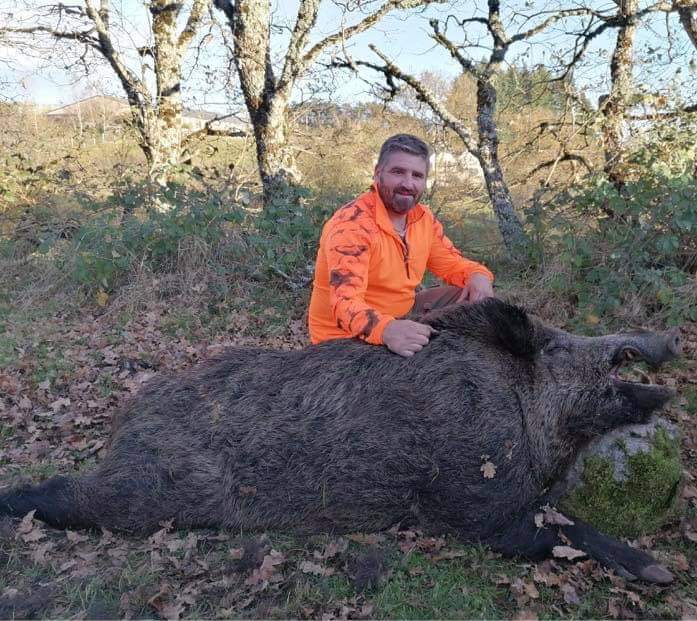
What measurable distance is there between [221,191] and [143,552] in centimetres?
643

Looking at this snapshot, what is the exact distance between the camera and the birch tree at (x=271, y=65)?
9180 mm

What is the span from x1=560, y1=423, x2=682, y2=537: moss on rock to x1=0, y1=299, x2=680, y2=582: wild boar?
194 mm

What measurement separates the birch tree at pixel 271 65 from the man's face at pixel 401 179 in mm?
5243

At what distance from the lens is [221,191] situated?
892 cm

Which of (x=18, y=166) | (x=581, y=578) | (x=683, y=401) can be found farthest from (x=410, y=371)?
(x=18, y=166)

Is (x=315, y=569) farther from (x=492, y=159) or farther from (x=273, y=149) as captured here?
(x=273, y=149)

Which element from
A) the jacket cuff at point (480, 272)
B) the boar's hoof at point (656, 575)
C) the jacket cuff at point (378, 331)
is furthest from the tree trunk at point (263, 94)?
the boar's hoof at point (656, 575)

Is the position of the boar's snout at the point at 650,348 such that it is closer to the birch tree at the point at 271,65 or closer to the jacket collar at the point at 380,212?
the jacket collar at the point at 380,212

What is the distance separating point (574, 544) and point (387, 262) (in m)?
2.01

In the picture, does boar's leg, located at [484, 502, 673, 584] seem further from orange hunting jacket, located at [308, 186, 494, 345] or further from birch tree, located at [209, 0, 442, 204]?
birch tree, located at [209, 0, 442, 204]

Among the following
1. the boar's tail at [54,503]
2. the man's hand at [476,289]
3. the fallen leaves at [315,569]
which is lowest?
the fallen leaves at [315,569]

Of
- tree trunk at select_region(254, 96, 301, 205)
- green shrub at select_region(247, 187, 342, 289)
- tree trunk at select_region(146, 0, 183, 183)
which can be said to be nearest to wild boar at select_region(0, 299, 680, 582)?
green shrub at select_region(247, 187, 342, 289)

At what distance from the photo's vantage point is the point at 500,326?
348 centimetres

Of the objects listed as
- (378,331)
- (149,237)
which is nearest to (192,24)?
(149,237)
